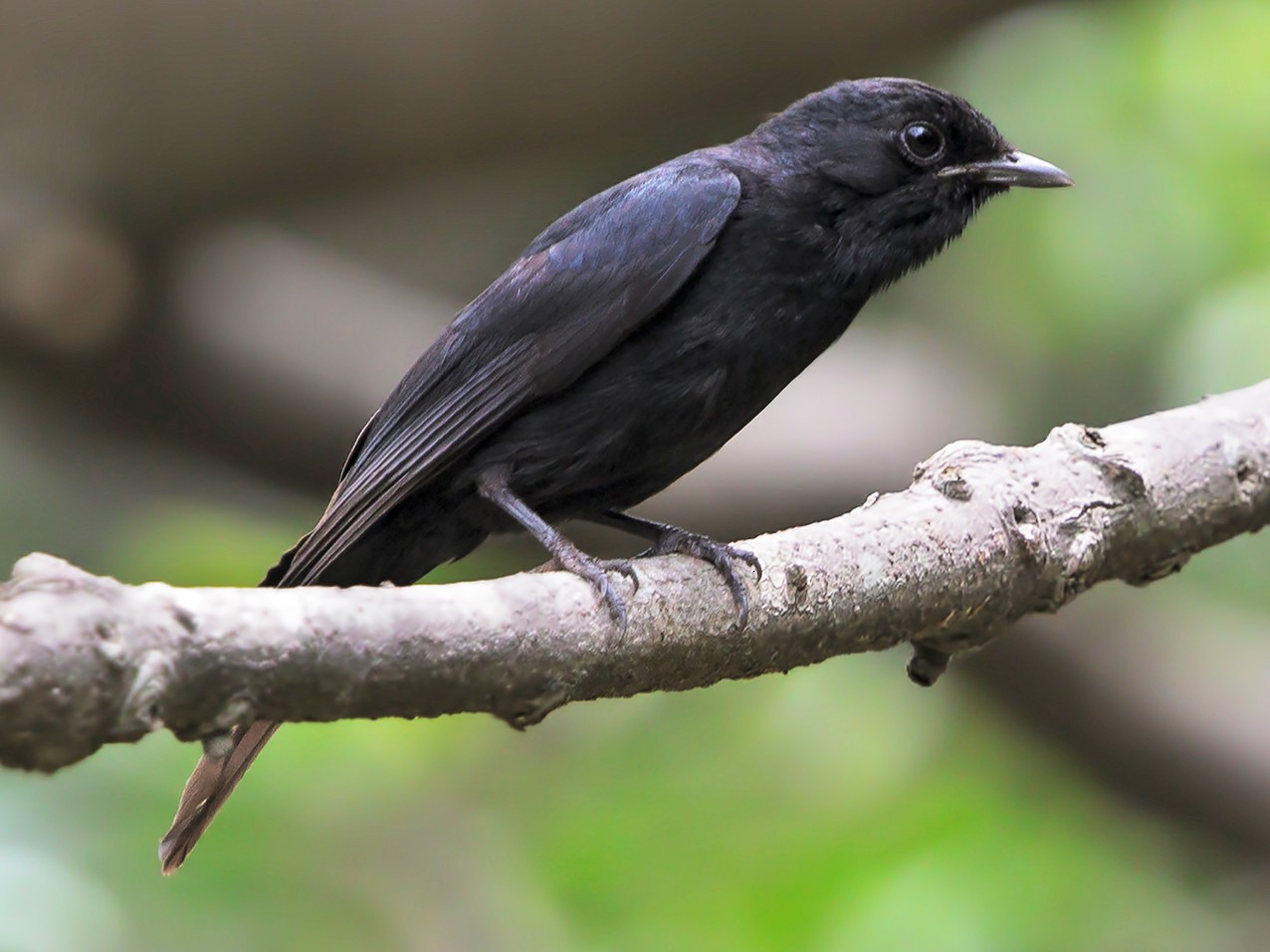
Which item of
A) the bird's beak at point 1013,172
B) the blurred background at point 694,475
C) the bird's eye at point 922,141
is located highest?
the bird's eye at point 922,141

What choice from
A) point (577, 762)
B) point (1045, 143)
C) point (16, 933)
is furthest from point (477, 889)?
point (1045, 143)

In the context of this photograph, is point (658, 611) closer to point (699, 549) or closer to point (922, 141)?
point (699, 549)

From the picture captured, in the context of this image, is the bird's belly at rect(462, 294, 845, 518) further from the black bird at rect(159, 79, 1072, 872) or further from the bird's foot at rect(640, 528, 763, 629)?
the bird's foot at rect(640, 528, 763, 629)

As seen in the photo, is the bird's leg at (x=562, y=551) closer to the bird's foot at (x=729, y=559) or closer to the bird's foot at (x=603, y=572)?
the bird's foot at (x=603, y=572)

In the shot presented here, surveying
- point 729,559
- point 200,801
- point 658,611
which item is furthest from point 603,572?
point 200,801

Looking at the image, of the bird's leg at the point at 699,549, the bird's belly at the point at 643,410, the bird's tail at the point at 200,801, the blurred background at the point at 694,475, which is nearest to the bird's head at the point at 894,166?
the bird's belly at the point at 643,410

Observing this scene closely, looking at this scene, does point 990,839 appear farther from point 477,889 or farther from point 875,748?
point 477,889
